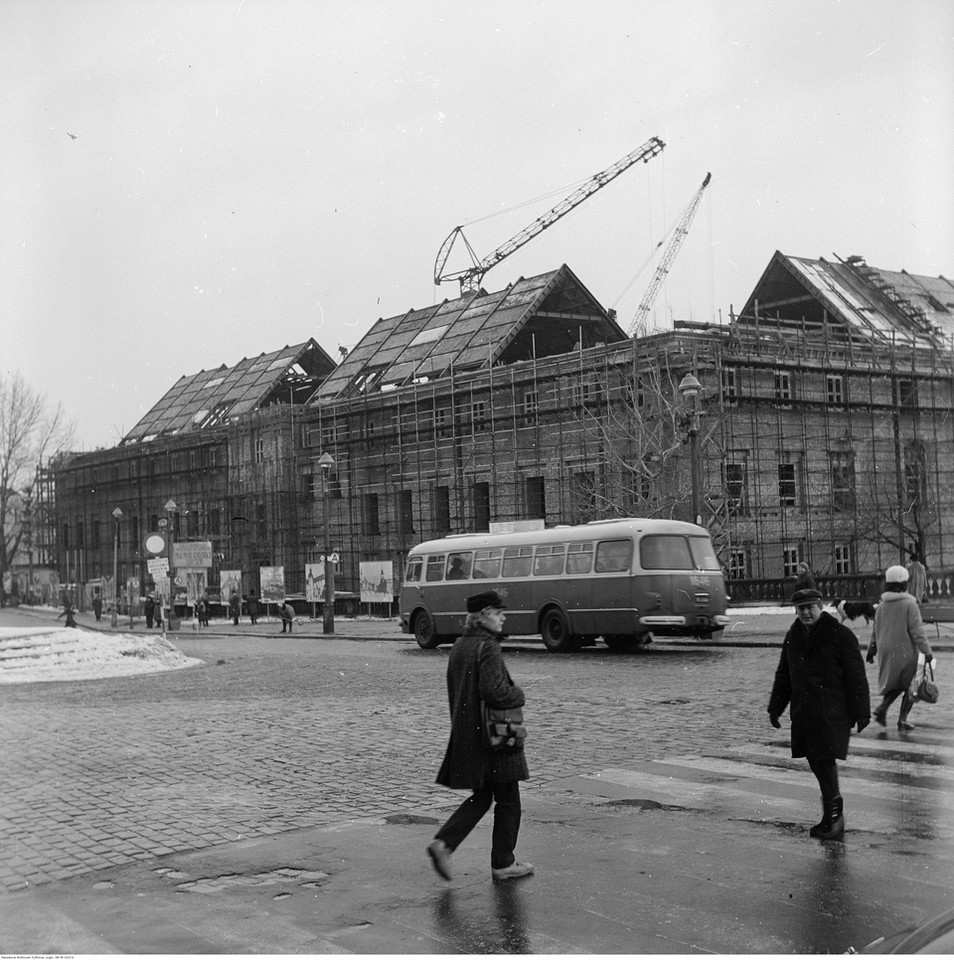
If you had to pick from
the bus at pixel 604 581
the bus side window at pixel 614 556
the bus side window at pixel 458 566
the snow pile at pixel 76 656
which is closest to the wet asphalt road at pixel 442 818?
the snow pile at pixel 76 656

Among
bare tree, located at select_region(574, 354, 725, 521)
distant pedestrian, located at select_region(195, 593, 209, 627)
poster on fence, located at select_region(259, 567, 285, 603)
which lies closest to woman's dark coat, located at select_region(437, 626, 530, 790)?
bare tree, located at select_region(574, 354, 725, 521)

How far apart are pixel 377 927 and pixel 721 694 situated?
11422mm

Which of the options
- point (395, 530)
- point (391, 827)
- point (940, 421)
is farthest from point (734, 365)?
point (391, 827)

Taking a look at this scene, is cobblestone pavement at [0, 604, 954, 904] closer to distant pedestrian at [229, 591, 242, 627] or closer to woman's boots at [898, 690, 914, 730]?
woman's boots at [898, 690, 914, 730]

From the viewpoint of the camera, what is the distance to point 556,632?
88.7 feet

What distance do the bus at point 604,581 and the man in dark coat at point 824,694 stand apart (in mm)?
16833

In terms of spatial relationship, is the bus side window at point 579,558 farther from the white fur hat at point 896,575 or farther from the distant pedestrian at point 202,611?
the distant pedestrian at point 202,611

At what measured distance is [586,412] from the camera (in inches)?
1909

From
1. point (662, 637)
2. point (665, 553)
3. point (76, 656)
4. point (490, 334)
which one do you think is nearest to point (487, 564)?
point (665, 553)

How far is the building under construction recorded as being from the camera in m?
45.8

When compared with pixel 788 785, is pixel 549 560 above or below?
above

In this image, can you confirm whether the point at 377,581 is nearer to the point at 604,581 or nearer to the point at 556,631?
the point at 556,631

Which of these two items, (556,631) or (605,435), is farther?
(605,435)

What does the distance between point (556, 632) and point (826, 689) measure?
63.0 ft
